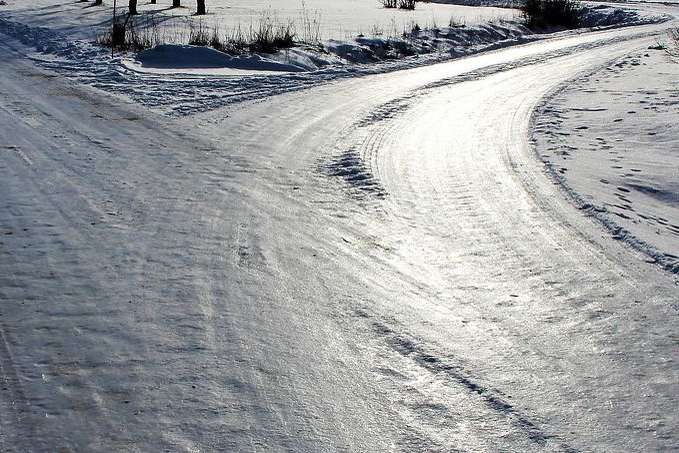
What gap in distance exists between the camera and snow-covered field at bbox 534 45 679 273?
6.42 m

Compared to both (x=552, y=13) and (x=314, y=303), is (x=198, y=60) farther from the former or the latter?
(x=552, y=13)

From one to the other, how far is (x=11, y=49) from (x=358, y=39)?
8.22m

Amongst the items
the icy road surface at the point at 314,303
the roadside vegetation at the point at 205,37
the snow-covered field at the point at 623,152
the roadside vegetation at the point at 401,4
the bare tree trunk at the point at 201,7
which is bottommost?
the icy road surface at the point at 314,303

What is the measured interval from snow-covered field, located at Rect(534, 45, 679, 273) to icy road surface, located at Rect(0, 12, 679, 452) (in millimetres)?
305

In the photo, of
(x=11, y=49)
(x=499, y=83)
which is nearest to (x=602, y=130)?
(x=499, y=83)

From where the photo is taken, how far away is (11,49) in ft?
56.0

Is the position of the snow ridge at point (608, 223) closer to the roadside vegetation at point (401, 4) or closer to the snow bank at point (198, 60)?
the snow bank at point (198, 60)

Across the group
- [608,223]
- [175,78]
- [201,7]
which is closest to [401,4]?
[201,7]

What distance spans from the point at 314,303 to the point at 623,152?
5.20m

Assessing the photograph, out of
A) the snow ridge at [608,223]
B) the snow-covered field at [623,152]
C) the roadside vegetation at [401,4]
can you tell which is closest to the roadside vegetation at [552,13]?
the roadside vegetation at [401,4]

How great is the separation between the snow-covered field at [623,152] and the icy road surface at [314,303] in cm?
30

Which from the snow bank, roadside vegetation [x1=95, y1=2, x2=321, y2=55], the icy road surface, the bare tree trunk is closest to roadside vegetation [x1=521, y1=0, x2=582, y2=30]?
roadside vegetation [x1=95, y1=2, x2=321, y2=55]

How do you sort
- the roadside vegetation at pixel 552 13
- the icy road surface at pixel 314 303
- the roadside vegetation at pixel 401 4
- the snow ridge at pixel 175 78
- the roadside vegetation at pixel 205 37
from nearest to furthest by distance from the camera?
the icy road surface at pixel 314 303
the snow ridge at pixel 175 78
the roadside vegetation at pixel 205 37
the roadside vegetation at pixel 552 13
the roadside vegetation at pixel 401 4

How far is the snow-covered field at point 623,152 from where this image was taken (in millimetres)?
6422
